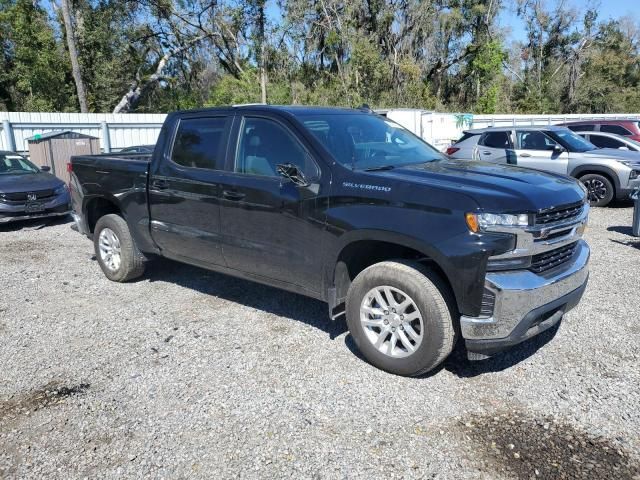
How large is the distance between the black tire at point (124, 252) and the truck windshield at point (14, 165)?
5198 millimetres

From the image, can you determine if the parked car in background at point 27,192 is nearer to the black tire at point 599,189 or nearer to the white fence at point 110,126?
the white fence at point 110,126

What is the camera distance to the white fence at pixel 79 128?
13.1m

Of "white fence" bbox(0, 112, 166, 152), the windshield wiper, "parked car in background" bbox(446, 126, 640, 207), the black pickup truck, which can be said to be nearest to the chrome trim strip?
the black pickup truck

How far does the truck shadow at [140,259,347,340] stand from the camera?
4.84m

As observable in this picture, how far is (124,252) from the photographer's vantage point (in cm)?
572

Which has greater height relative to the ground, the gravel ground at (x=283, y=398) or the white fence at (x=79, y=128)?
the white fence at (x=79, y=128)

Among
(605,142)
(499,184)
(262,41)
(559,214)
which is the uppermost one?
(262,41)

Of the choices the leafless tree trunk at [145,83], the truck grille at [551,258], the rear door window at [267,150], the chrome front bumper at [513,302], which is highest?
the leafless tree trunk at [145,83]

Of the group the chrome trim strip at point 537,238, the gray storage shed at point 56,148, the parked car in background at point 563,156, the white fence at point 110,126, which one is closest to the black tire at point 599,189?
the parked car in background at point 563,156

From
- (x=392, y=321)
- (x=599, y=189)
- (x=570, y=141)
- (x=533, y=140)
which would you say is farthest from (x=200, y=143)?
(x=570, y=141)

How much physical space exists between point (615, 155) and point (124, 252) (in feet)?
31.3

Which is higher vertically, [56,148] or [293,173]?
[293,173]

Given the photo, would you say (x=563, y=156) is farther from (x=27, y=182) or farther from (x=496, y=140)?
(x=27, y=182)

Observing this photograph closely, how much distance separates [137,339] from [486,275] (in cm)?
297
